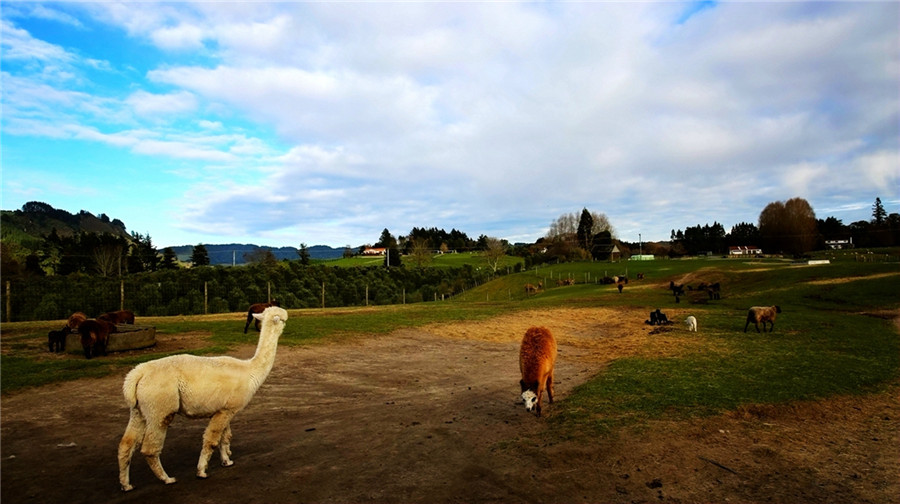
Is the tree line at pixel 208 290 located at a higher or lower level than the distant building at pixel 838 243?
lower

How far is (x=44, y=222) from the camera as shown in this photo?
112m

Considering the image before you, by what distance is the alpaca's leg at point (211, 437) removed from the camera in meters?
5.75

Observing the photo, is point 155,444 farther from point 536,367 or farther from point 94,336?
point 94,336

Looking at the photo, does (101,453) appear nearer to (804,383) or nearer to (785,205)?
(804,383)

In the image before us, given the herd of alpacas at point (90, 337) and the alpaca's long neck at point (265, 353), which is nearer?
the alpaca's long neck at point (265, 353)

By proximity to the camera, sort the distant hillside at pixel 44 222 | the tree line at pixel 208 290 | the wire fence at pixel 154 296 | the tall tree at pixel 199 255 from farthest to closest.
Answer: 1. the distant hillside at pixel 44 222
2. the tall tree at pixel 199 255
3. the tree line at pixel 208 290
4. the wire fence at pixel 154 296

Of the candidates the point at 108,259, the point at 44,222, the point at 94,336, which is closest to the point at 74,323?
the point at 94,336

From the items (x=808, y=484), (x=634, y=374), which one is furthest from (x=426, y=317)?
(x=808, y=484)

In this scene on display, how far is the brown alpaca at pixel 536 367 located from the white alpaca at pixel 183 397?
473 centimetres

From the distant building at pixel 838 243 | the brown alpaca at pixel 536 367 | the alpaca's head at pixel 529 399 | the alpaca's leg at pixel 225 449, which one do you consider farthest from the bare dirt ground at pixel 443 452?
the distant building at pixel 838 243

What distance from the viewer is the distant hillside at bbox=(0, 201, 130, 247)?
8951 cm

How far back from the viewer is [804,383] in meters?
10.1

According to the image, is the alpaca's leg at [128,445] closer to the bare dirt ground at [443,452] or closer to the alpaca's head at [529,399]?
the bare dirt ground at [443,452]

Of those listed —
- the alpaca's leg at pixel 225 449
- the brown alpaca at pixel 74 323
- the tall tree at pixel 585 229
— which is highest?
the tall tree at pixel 585 229
